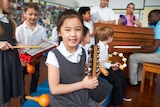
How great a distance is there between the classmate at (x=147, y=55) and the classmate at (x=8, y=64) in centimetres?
205

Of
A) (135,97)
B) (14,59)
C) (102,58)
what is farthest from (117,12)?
(14,59)

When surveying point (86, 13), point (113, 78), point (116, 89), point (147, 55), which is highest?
point (86, 13)

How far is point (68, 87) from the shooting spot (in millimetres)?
1033

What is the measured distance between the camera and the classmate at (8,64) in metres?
1.43

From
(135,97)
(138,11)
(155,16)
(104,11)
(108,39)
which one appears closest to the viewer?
(108,39)

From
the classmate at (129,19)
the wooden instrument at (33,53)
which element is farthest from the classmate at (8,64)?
the classmate at (129,19)

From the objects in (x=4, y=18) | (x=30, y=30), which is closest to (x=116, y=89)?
(x=30, y=30)

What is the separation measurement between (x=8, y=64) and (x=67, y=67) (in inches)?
24.4

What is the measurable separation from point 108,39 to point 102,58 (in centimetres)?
31

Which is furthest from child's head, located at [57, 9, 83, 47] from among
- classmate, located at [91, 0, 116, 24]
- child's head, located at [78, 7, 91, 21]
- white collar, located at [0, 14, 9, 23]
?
classmate, located at [91, 0, 116, 24]

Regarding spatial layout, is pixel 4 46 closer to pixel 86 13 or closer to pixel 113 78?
pixel 113 78

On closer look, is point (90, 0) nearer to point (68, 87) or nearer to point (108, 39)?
point (108, 39)

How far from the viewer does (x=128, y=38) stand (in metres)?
3.09

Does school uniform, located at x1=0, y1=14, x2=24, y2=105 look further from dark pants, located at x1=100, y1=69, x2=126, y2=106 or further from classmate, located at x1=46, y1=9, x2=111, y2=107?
dark pants, located at x1=100, y1=69, x2=126, y2=106
